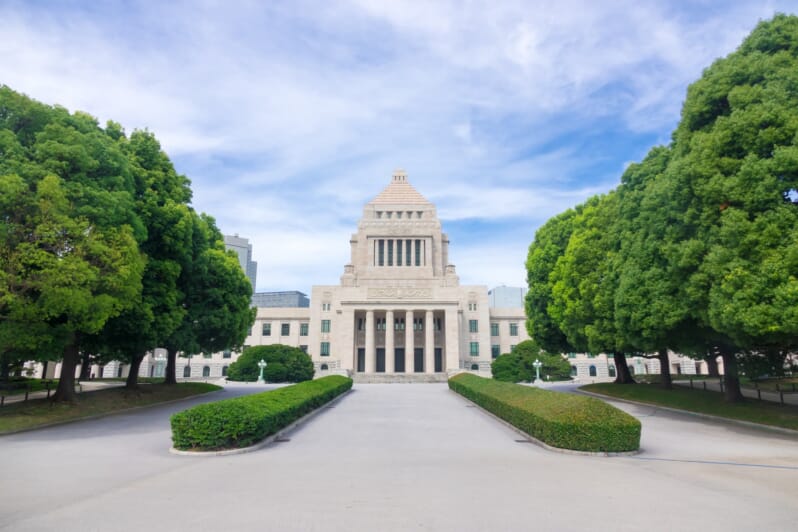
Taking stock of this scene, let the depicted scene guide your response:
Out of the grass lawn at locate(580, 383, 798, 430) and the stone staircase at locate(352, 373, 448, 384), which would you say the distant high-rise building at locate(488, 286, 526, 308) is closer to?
the stone staircase at locate(352, 373, 448, 384)

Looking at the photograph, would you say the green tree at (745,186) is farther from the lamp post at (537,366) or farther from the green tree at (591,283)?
the lamp post at (537,366)

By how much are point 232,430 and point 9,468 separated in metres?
4.24

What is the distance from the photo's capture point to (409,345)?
57594 millimetres

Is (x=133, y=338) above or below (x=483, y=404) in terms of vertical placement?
above

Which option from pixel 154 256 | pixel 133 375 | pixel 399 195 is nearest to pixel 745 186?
pixel 154 256

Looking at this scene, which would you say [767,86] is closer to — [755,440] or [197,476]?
[755,440]

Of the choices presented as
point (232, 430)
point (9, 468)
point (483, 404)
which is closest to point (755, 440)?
point (483, 404)

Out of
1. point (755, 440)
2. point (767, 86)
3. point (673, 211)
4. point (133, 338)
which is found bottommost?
point (755, 440)

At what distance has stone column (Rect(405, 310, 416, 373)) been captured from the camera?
56506 millimetres

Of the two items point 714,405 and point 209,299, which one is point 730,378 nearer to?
point 714,405

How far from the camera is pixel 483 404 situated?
70.1 ft

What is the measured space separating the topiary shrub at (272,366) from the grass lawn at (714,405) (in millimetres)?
31410

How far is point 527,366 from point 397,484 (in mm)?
46797

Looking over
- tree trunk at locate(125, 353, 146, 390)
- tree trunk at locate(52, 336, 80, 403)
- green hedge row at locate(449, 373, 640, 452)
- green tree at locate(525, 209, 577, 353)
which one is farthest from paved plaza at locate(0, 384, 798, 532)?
green tree at locate(525, 209, 577, 353)
